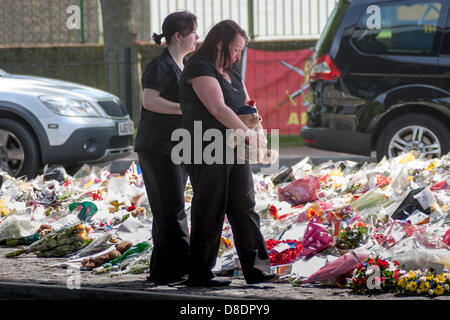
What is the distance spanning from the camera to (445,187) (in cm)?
769

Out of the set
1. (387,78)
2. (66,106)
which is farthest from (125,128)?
(387,78)

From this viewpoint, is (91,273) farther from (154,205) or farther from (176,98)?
(176,98)

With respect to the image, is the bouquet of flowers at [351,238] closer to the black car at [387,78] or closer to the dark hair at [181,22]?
the dark hair at [181,22]

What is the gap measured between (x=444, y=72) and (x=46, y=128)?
4136 mm

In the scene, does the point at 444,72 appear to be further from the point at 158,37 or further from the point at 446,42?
the point at 158,37

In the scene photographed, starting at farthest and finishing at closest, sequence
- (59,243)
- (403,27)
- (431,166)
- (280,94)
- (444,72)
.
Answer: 1. (280,94)
2. (403,27)
3. (444,72)
4. (431,166)
5. (59,243)

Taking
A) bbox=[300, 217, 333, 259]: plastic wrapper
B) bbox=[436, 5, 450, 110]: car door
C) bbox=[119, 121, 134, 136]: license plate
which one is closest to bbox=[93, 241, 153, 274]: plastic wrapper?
bbox=[300, 217, 333, 259]: plastic wrapper

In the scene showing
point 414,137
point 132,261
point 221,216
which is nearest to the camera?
point 221,216

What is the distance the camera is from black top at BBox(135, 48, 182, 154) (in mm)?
5570

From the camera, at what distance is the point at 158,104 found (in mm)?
5566
